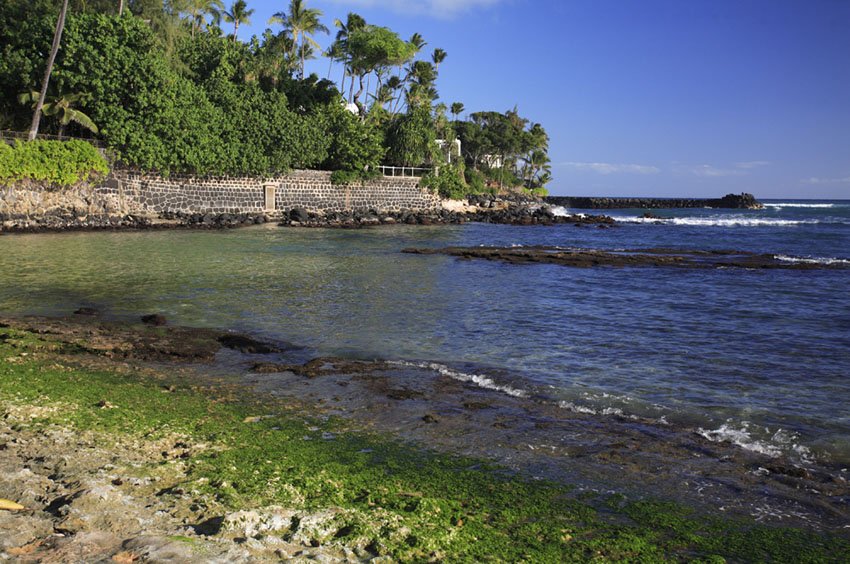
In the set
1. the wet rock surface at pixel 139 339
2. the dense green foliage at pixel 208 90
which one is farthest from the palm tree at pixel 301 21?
the wet rock surface at pixel 139 339

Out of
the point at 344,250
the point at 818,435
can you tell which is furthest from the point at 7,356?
the point at 344,250

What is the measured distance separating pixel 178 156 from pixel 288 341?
34.7 metres

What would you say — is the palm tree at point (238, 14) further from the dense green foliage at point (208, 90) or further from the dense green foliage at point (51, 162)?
Result: the dense green foliage at point (51, 162)

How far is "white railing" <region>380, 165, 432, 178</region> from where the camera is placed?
199ft

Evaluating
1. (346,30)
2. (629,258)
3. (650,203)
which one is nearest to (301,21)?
(346,30)

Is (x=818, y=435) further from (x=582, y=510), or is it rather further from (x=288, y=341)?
(x=288, y=341)

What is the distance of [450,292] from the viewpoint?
18734 mm

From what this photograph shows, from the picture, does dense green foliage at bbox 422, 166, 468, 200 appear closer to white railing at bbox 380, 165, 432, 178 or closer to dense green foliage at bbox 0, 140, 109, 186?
white railing at bbox 380, 165, 432, 178

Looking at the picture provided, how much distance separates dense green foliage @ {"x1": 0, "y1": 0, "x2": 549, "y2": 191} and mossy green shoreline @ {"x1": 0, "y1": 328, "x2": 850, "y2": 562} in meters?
35.0

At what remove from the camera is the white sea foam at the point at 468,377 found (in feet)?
29.8

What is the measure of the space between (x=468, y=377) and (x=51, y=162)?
33.8 meters

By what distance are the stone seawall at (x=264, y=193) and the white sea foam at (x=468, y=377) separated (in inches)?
1385

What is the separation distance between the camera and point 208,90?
46.7 metres

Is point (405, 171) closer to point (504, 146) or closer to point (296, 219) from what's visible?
point (296, 219)
